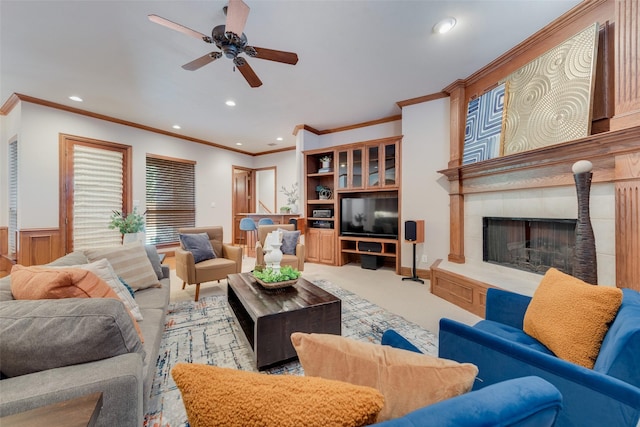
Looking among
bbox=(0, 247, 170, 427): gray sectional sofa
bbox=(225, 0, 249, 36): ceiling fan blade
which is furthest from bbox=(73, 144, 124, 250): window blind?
bbox=(0, 247, 170, 427): gray sectional sofa

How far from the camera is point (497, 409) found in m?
0.46

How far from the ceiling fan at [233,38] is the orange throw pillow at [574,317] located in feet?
8.10

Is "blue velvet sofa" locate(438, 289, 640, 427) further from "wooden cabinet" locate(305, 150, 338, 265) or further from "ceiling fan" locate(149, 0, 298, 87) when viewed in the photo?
"wooden cabinet" locate(305, 150, 338, 265)

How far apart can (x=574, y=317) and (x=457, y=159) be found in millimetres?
2742

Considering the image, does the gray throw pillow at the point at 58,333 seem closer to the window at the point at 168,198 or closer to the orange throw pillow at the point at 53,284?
the orange throw pillow at the point at 53,284

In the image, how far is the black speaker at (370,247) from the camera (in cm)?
439

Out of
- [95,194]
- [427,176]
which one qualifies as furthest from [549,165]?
[95,194]

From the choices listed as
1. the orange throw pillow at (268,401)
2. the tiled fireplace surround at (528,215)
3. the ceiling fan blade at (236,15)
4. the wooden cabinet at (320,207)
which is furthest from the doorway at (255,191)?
the orange throw pillow at (268,401)

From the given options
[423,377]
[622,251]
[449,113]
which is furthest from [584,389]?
[449,113]

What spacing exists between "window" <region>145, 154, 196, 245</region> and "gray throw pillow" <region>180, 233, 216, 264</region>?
2717mm

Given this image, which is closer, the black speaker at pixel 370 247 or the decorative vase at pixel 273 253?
the decorative vase at pixel 273 253

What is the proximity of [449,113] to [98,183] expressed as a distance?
5.91m

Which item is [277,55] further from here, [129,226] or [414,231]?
[129,226]

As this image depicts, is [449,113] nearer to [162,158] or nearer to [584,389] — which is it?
[584,389]
